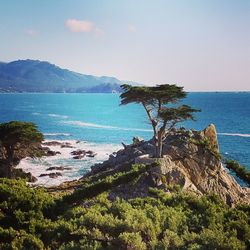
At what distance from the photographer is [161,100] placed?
1351 inches

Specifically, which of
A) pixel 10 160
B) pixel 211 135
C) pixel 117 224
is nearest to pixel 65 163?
pixel 10 160

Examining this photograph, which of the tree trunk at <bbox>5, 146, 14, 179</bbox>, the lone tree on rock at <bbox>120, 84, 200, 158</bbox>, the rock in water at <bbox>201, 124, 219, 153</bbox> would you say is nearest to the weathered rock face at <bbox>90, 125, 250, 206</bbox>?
the rock in water at <bbox>201, 124, 219, 153</bbox>

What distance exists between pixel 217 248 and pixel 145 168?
1529 centimetres

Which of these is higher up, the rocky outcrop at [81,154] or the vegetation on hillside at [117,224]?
the vegetation on hillside at [117,224]

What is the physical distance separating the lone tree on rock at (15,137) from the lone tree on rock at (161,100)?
905 cm

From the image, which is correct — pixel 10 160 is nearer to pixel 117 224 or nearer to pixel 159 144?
pixel 159 144

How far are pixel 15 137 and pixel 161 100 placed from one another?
13741 millimetres

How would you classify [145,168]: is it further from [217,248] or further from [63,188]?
[217,248]

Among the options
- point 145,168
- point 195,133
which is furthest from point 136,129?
point 145,168

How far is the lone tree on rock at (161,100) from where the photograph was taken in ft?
107

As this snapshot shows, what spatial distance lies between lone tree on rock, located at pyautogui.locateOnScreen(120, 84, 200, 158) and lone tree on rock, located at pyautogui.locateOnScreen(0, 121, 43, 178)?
29.7 ft

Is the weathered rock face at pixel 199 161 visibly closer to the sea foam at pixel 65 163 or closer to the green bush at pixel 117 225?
the sea foam at pixel 65 163

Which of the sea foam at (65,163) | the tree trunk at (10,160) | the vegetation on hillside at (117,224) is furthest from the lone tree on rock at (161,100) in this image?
the sea foam at (65,163)

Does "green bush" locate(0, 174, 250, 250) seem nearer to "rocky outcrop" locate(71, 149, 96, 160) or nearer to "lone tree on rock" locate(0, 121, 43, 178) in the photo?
"lone tree on rock" locate(0, 121, 43, 178)
